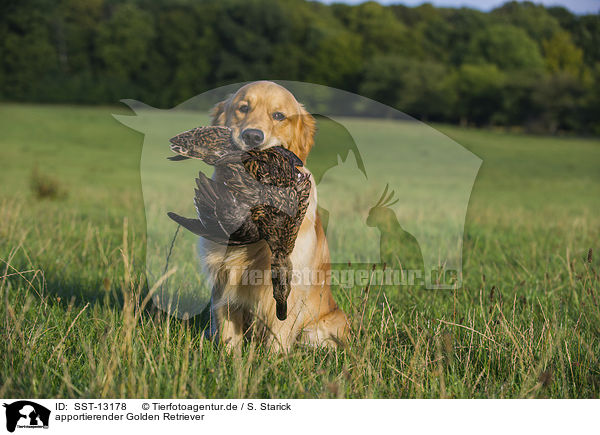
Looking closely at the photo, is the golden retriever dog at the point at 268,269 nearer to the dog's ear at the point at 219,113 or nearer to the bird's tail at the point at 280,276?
the dog's ear at the point at 219,113

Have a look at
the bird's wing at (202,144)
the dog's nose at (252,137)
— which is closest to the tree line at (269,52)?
the dog's nose at (252,137)

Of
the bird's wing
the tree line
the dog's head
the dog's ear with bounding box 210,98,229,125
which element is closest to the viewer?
the bird's wing

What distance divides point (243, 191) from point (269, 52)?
96.6 ft

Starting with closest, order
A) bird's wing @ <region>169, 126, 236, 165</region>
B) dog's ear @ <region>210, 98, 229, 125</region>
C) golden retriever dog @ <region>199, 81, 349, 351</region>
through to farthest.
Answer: bird's wing @ <region>169, 126, 236, 165</region> < golden retriever dog @ <region>199, 81, 349, 351</region> < dog's ear @ <region>210, 98, 229, 125</region>

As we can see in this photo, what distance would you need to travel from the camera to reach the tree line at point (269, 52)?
27812 mm

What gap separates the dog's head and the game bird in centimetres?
19

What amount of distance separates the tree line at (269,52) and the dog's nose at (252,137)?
80.7 feet

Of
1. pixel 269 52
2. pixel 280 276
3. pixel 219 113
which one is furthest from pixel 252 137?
pixel 269 52

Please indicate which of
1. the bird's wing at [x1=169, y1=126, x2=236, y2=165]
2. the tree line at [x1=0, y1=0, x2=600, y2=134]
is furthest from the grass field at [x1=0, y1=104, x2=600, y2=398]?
the tree line at [x1=0, y1=0, x2=600, y2=134]

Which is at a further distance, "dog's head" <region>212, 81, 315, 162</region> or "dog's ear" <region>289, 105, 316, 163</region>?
"dog's ear" <region>289, 105, 316, 163</region>

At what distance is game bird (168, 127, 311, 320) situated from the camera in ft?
7.06

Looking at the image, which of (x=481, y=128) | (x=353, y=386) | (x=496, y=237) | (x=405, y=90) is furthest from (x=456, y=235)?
(x=481, y=128)

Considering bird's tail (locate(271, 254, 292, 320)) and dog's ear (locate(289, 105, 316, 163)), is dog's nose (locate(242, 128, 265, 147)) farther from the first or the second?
bird's tail (locate(271, 254, 292, 320))
